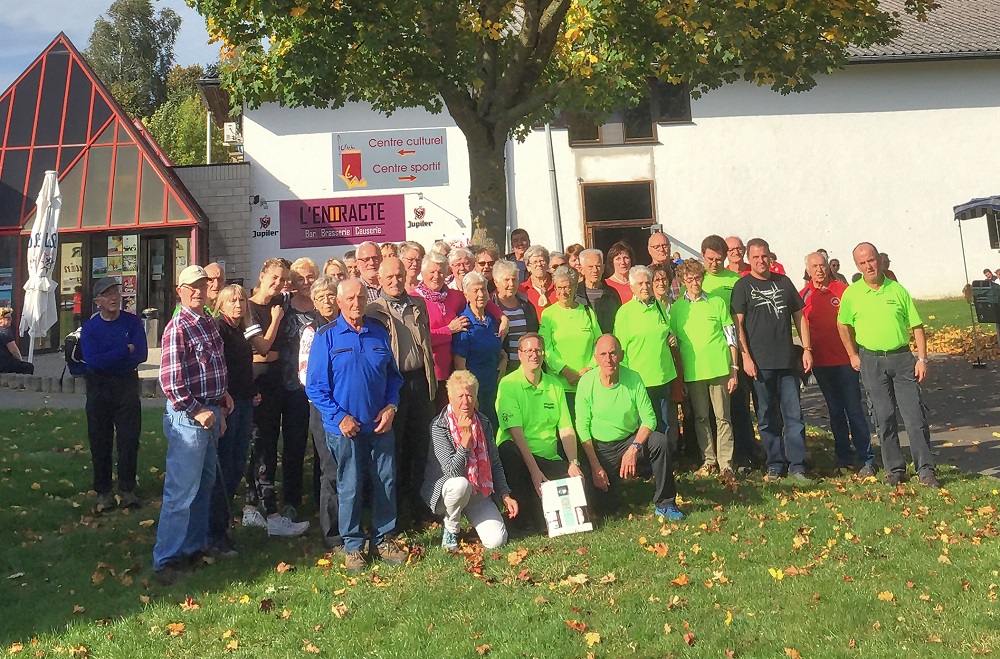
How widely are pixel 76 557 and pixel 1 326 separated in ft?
34.5

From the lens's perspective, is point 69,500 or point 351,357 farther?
point 69,500

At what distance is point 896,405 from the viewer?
313 inches

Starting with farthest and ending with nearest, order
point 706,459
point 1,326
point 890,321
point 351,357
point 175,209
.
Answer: point 175,209 → point 1,326 → point 706,459 → point 890,321 → point 351,357

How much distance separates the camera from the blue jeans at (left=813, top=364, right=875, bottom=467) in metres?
8.32

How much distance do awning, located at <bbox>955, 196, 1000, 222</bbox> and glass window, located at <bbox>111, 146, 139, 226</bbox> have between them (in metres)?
17.6

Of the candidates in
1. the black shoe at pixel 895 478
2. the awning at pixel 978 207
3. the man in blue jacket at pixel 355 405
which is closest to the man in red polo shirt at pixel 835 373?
the black shoe at pixel 895 478

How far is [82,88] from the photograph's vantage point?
23.4 meters

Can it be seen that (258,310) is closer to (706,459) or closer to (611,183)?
(706,459)

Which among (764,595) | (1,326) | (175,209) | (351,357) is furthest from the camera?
(175,209)

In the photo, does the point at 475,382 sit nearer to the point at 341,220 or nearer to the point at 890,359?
the point at 890,359

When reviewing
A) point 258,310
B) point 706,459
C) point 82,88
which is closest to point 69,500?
point 258,310

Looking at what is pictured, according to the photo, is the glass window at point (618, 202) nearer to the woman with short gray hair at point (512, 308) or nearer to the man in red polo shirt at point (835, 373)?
the man in red polo shirt at point (835, 373)

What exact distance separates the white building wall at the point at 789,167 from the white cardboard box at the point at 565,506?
18144 mm

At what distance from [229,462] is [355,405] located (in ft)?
4.19
